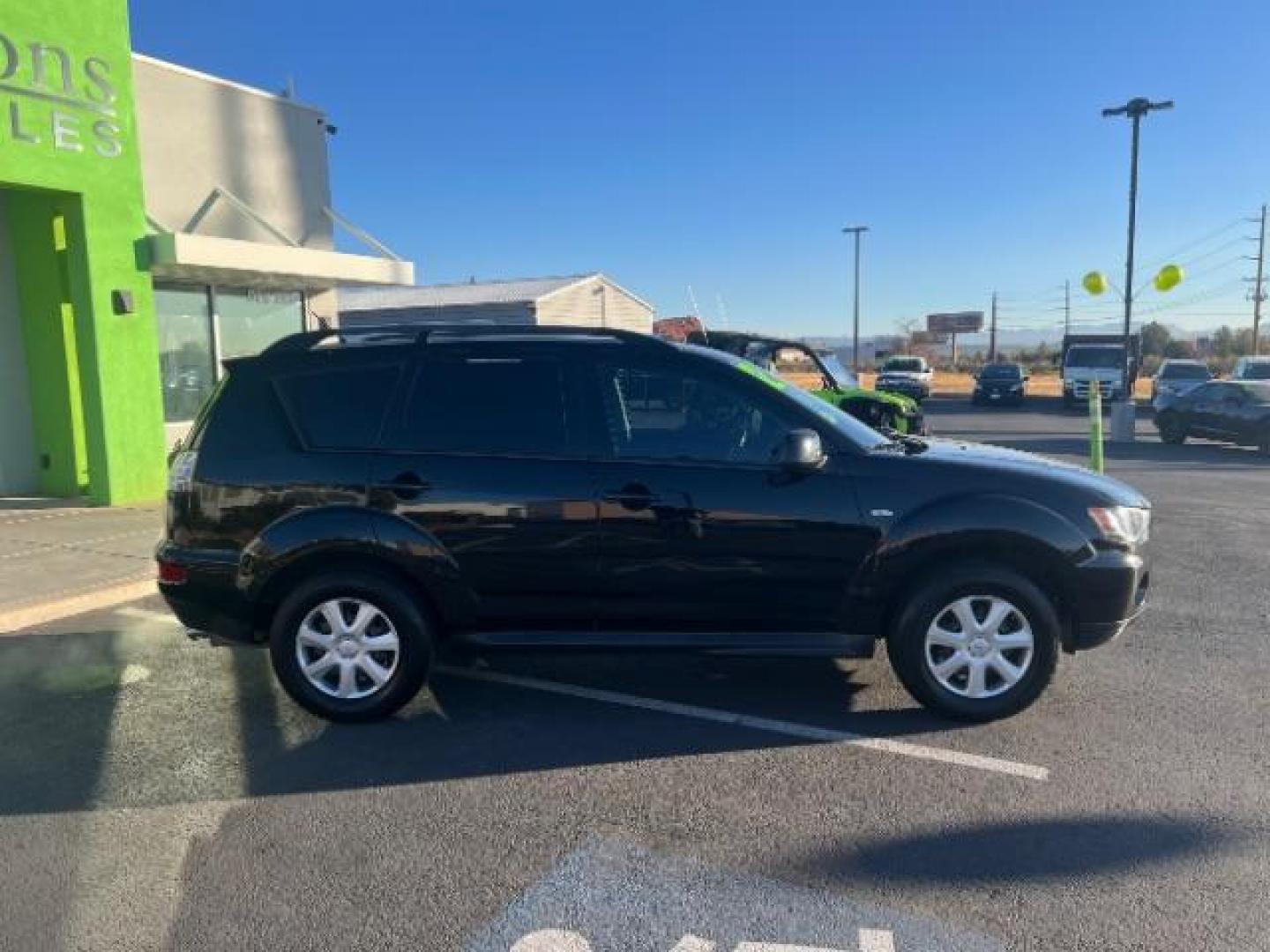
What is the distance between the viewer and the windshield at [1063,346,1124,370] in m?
30.6

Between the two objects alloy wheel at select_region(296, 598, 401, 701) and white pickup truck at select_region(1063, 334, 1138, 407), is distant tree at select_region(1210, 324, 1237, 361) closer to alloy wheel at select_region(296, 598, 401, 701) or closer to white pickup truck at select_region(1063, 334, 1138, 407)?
white pickup truck at select_region(1063, 334, 1138, 407)

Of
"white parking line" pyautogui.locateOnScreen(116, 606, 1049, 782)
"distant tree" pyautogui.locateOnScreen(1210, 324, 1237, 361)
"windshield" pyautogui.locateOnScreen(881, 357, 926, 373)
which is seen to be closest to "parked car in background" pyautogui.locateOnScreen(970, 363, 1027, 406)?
"windshield" pyautogui.locateOnScreen(881, 357, 926, 373)

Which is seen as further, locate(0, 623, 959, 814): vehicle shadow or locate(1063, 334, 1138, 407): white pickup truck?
locate(1063, 334, 1138, 407): white pickup truck

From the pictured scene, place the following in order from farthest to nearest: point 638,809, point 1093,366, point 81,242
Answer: point 1093,366 → point 81,242 → point 638,809

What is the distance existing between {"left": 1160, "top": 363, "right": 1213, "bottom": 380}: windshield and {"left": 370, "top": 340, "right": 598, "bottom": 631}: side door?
91.5 ft

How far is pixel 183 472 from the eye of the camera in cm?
482

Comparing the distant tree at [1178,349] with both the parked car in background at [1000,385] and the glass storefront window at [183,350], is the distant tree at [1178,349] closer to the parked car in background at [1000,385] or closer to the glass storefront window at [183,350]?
the parked car in background at [1000,385]

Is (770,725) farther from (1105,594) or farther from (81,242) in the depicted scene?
(81,242)

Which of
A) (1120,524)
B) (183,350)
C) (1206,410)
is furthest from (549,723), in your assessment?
(1206,410)

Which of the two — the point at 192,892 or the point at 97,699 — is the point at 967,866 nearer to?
the point at 192,892

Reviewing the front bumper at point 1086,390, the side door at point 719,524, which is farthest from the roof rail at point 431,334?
the front bumper at point 1086,390

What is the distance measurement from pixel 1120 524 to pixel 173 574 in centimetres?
462

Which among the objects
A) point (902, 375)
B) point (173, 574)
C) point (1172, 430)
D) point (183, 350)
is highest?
point (183, 350)

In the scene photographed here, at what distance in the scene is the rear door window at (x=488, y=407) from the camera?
15.4 ft
